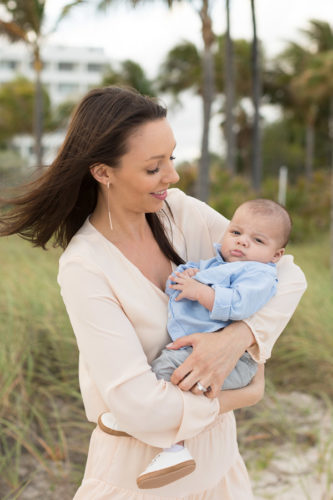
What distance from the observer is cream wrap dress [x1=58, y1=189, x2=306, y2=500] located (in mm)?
1388

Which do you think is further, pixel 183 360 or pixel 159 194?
pixel 159 194

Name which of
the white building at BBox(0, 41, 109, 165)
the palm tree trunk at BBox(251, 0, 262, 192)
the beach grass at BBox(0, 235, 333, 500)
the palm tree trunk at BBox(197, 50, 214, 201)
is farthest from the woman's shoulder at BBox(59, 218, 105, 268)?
the white building at BBox(0, 41, 109, 165)

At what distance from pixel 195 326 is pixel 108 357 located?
0.28 metres

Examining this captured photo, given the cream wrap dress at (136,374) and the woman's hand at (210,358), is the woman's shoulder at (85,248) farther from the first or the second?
the woman's hand at (210,358)

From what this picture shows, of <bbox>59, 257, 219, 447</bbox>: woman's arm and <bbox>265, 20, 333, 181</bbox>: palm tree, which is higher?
<bbox>59, 257, 219, 447</bbox>: woman's arm

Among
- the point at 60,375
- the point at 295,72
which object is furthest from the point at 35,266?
the point at 295,72

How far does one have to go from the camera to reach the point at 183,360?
58.4 inches

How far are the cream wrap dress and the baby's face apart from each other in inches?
2.8

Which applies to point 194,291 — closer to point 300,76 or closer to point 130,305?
point 130,305

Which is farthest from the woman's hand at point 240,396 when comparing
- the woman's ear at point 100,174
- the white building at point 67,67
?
the white building at point 67,67

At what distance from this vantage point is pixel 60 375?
3.54 m

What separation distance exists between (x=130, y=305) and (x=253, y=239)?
0.47 m

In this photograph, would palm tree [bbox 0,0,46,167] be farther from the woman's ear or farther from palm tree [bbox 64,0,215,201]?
A: the woman's ear

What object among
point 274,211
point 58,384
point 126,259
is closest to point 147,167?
point 126,259
